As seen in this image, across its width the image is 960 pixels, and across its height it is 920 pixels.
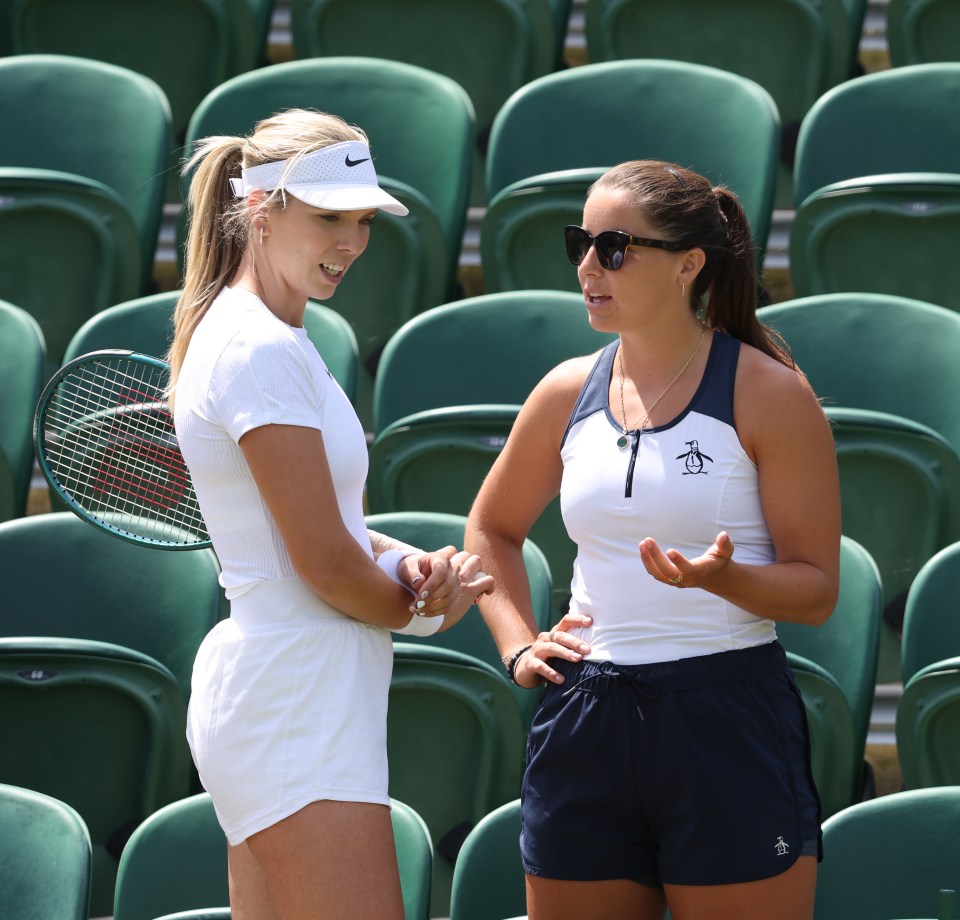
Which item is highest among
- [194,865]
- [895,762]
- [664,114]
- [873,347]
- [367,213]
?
[367,213]

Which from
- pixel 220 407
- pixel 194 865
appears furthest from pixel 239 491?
pixel 194 865

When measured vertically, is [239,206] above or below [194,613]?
above

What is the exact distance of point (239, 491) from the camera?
1.55 meters

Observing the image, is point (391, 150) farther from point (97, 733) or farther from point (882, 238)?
point (97, 733)

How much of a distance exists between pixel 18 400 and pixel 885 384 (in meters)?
1.71

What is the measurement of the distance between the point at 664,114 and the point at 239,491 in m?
2.47

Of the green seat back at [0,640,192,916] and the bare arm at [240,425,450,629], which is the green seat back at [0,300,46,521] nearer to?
the green seat back at [0,640,192,916]

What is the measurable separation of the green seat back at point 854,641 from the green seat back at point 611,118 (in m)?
1.50

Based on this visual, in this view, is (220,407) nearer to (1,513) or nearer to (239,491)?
(239,491)

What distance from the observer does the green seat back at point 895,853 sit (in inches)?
78.4

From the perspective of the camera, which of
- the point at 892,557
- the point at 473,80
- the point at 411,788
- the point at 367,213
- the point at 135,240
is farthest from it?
the point at 473,80

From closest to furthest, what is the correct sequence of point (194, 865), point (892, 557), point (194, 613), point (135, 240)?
point (194, 865), point (194, 613), point (892, 557), point (135, 240)

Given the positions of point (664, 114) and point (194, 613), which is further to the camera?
point (664, 114)

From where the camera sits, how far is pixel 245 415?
1.50m
